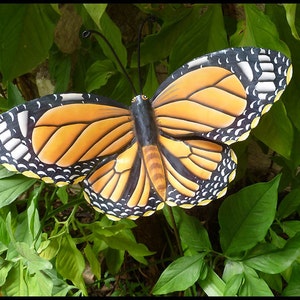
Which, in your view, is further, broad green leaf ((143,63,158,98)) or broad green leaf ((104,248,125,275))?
broad green leaf ((104,248,125,275))

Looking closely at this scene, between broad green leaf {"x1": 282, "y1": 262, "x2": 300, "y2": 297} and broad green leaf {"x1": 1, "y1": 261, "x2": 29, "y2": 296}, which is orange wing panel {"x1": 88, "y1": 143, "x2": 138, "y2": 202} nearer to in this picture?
broad green leaf {"x1": 1, "y1": 261, "x2": 29, "y2": 296}

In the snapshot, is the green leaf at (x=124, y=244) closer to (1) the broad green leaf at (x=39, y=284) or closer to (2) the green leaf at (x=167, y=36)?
(1) the broad green leaf at (x=39, y=284)

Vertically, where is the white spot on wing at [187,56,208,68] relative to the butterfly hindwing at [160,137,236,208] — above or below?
above

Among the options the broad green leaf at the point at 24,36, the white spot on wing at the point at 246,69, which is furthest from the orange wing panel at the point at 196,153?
the broad green leaf at the point at 24,36

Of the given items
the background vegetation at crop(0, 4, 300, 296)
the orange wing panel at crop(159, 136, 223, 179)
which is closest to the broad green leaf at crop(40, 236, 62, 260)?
the background vegetation at crop(0, 4, 300, 296)

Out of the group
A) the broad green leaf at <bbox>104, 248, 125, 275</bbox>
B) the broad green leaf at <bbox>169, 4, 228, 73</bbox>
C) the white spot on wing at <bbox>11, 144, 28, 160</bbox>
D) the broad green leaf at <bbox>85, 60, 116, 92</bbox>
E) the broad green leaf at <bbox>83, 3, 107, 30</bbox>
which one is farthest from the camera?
the broad green leaf at <bbox>104, 248, 125, 275</bbox>

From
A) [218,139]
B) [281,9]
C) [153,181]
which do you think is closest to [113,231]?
[153,181]

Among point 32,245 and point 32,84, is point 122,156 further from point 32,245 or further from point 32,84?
point 32,84

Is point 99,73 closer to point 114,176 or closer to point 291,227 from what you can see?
point 114,176
